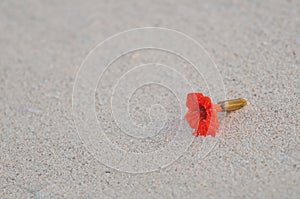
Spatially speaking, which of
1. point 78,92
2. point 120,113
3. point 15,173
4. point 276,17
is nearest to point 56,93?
point 78,92

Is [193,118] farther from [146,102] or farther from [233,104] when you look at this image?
[146,102]

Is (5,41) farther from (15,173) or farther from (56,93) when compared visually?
(15,173)

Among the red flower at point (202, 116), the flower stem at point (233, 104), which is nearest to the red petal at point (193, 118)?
the red flower at point (202, 116)

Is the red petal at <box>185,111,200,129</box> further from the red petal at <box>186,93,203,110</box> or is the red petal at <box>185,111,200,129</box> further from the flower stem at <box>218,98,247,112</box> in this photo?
the flower stem at <box>218,98,247,112</box>

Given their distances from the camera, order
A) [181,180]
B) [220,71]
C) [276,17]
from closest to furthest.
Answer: [181,180] → [220,71] → [276,17]

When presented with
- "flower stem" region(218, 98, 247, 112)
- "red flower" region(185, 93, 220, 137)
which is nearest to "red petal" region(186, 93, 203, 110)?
"red flower" region(185, 93, 220, 137)

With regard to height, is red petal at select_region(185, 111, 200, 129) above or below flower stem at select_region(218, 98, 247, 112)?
below
